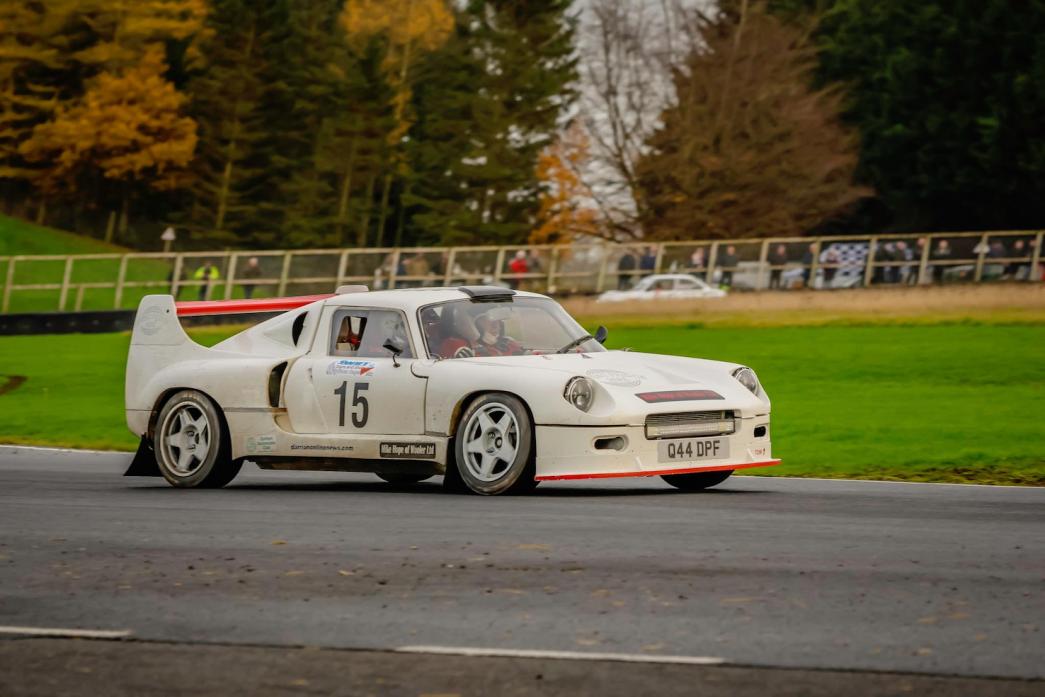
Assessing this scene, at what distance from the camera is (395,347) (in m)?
13.5

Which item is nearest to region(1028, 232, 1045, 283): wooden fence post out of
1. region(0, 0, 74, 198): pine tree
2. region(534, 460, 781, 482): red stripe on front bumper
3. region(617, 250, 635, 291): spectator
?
region(617, 250, 635, 291): spectator

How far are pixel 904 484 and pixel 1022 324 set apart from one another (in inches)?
Result: 995

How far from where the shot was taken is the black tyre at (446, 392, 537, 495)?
12.6 m

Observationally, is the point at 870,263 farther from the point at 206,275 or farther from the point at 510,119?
the point at 510,119

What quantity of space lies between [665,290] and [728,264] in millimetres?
2417

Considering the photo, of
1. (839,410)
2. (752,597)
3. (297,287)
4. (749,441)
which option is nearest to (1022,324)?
(839,410)

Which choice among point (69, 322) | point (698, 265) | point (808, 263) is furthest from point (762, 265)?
point (69, 322)

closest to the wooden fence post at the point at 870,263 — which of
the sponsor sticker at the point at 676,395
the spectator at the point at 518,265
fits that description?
the spectator at the point at 518,265

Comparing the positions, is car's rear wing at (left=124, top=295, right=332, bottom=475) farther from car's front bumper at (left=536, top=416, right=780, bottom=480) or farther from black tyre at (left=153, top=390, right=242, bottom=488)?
car's front bumper at (left=536, top=416, right=780, bottom=480)

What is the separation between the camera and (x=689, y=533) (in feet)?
33.3

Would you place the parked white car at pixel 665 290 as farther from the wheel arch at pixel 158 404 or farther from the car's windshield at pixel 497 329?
the wheel arch at pixel 158 404

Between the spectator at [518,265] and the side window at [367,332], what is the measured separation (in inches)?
1481

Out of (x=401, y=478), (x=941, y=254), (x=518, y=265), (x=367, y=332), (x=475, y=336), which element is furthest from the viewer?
(x=518, y=265)

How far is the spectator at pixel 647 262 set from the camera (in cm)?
5081
